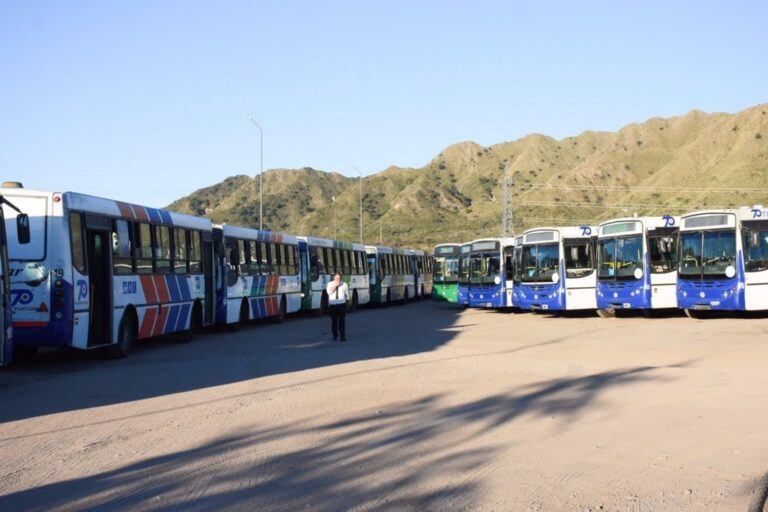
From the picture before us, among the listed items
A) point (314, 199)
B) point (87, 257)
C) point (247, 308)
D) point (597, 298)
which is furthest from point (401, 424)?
point (314, 199)

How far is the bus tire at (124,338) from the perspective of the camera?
1755 centimetres

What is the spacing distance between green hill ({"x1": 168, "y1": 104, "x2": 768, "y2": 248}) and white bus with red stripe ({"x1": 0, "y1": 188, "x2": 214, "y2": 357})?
2799 inches

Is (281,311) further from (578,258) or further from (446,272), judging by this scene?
(446,272)

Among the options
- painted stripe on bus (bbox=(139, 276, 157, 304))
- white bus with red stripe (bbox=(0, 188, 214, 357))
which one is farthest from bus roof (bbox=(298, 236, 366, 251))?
painted stripe on bus (bbox=(139, 276, 157, 304))

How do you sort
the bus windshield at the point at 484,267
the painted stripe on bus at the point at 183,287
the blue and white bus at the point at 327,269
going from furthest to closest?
1. the bus windshield at the point at 484,267
2. the blue and white bus at the point at 327,269
3. the painted stripe on bus at the point at 183,287

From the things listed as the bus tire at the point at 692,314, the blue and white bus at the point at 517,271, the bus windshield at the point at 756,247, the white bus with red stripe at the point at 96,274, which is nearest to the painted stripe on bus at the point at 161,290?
the white bus with red stripe at the point at 96,274

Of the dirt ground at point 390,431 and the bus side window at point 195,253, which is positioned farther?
the bus side window at point 195,253

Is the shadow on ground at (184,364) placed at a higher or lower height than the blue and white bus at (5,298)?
lower

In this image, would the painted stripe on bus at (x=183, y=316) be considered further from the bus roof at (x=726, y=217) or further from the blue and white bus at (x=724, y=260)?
the bus roof at (x=726, y=217)

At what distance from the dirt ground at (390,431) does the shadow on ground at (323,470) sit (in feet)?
0.08

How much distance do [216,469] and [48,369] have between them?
9.59 metres

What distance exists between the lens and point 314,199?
18750 centimetres

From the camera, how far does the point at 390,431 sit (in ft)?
31.2

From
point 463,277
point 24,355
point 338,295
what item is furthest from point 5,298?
point 463,277
